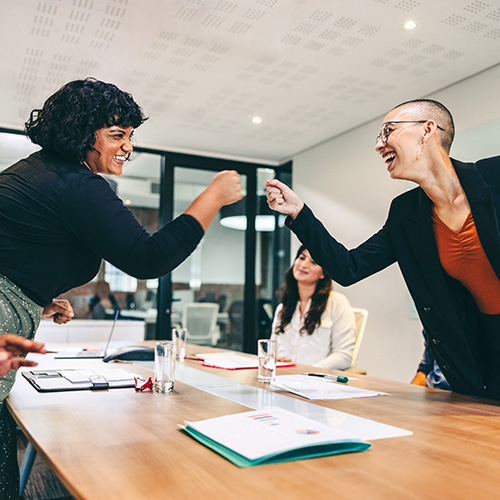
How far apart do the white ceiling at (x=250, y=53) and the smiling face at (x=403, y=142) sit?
136 cm

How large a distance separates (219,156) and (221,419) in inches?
209

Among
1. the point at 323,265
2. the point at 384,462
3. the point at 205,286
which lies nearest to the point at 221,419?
the point at 384,462

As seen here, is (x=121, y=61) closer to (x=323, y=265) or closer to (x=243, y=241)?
(x=323, y=265)

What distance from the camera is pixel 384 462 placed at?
2.70ft

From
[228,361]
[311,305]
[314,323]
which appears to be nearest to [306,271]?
[311,305]

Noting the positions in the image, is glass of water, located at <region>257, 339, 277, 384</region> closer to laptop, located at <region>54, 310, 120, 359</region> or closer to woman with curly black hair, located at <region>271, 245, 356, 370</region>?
laptop, located at <region>54, 310, 120, 359</region>

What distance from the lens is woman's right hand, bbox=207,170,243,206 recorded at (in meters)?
1.32

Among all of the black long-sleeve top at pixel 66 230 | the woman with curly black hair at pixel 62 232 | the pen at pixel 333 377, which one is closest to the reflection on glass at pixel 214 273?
the pen at pixel 333 377

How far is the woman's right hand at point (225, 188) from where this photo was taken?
1321 millimetres

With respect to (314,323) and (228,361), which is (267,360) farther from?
(314,323)

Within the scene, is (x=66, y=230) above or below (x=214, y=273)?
below

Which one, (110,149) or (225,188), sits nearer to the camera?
(225,188)

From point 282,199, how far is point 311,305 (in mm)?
1499

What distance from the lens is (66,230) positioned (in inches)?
48.6
